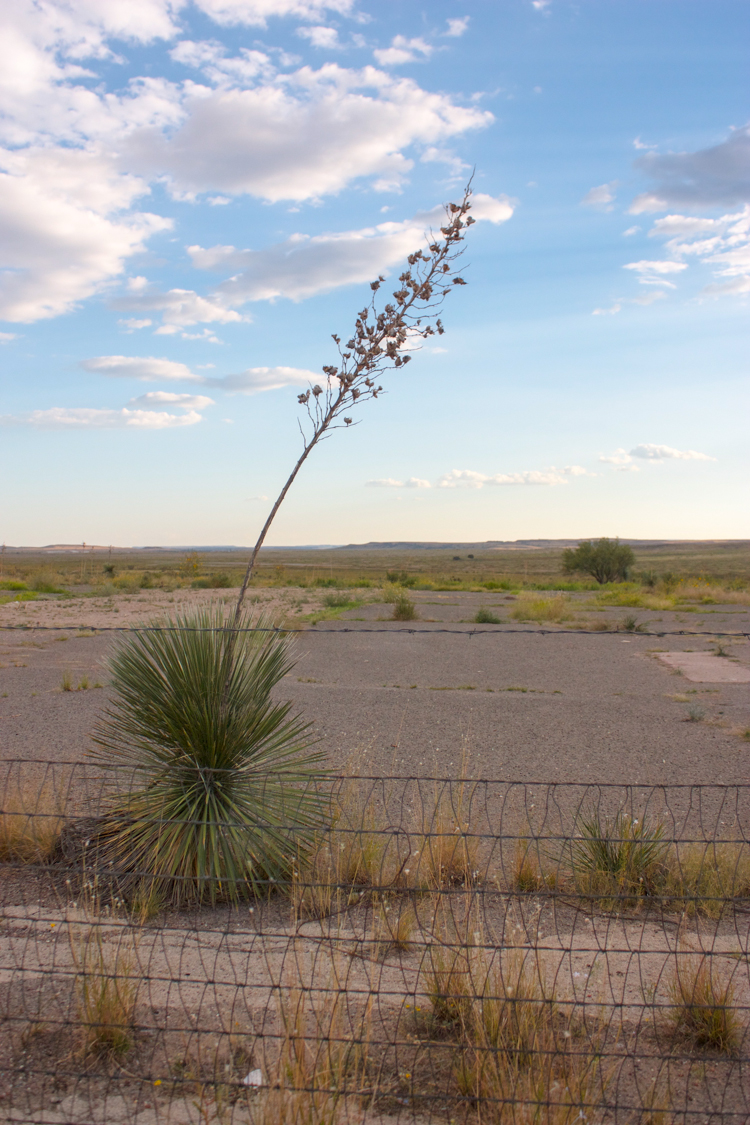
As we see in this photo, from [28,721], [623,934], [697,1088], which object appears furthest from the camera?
[28,721]

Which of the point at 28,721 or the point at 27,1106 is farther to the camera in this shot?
the point at 28,721

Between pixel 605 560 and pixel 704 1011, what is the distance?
44.7 metres

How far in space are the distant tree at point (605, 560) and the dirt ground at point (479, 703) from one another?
84.9 feet

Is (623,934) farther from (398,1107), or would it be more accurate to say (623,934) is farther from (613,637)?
(613,637)

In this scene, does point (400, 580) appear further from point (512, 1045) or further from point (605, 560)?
point (512, 1045)

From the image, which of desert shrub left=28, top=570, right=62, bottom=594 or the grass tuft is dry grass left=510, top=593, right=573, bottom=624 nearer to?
the grass tuft

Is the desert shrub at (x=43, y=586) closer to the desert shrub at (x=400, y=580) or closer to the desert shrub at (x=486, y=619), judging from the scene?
the desert shrub at (x=400, y=580)

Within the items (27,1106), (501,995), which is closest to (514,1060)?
(501,995)

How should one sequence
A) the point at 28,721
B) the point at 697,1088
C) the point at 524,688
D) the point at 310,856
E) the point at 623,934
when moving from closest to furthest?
the point at 697,1088
the point at 623,934
the point at 310,856
the point at 28,721
the point at 524,688

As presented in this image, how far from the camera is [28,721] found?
1013cm

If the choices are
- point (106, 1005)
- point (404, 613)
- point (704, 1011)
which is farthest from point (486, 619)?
point (106, 1005)

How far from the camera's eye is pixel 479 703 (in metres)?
11.8

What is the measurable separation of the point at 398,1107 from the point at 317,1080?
32cm

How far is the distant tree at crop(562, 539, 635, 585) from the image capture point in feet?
151
